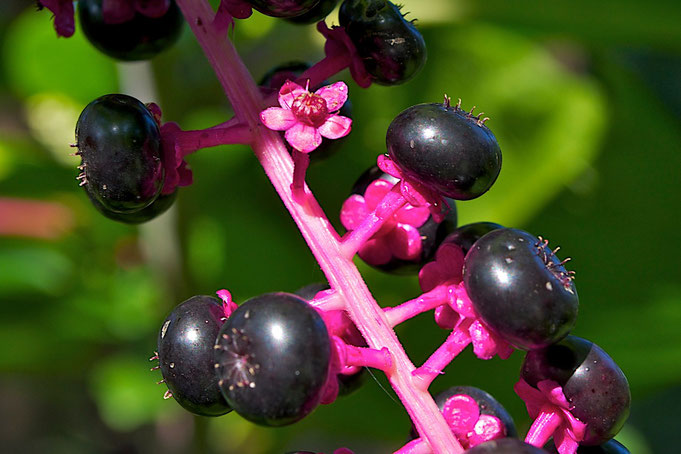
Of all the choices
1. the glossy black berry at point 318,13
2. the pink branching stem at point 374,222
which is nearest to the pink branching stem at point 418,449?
the pink branching stem at point 374,222

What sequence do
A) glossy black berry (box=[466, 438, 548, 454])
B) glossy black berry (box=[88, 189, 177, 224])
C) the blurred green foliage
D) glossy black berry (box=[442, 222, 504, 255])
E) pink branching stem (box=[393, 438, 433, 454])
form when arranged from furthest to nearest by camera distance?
1. the blurred green foliage
2. glossy black berry (box=[88, 189, 177, 224])
3. glossy black berry (box=[442, 222, 504, 255])
4. pink branching stem (box=[393, 438, 433, 454])
5. glossy black berry (box=[466, 438, 548, 454])

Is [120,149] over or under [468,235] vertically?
over

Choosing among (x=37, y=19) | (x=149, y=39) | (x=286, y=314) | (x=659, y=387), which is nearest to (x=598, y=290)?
(x=659, y=387)

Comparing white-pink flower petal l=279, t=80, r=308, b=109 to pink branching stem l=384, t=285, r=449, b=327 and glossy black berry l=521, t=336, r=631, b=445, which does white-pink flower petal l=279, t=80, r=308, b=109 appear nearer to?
pink branching stem l=384, t=285, r=449, b=327

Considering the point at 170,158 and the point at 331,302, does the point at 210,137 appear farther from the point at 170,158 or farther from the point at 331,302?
the point at 331,302

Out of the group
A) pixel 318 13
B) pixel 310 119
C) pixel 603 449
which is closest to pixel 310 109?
pixel 310 119

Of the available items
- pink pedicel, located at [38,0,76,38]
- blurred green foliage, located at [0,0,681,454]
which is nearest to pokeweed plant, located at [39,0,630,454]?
pink pedicel, located at [38,0,76,38]

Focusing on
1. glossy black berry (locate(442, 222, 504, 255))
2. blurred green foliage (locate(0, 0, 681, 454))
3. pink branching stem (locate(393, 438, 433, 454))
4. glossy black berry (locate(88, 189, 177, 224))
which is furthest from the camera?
blurred green foliage (locate(0, 0, 681, 454))
